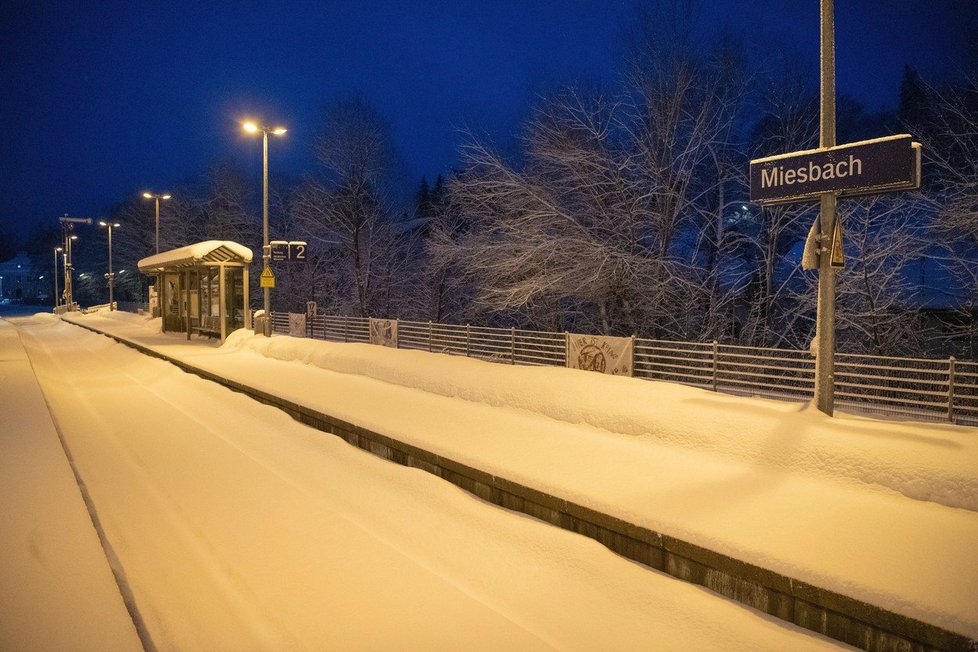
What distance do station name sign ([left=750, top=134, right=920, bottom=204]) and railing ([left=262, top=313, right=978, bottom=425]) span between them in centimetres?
305

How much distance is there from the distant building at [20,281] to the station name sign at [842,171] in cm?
14371

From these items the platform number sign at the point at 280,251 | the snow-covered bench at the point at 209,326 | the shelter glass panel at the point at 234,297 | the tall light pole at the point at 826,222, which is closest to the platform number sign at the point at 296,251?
the platform number sign at the point at 280,251

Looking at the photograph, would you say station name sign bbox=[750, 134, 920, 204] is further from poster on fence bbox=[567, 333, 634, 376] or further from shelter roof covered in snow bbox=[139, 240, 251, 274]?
shelter roof covered in snow bbox=[139, 240, 251, 274]

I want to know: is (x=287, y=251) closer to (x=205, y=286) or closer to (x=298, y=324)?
(x=298, y=324)

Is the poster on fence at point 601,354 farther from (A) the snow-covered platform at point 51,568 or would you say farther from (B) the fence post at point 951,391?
(A) the snow-covered platform at point 51,568

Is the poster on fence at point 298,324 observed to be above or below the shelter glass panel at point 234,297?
below

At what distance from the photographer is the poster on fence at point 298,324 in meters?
26.5

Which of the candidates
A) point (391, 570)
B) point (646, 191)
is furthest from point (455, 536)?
point (646, 191)

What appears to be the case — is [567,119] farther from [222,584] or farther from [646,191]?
[222,584]

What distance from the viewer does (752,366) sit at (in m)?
13.1

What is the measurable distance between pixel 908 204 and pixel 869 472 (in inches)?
634

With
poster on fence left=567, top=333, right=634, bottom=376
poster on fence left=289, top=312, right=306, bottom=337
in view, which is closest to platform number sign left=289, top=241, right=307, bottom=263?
poster on fence left=289, top=312, right=306, bottom=337

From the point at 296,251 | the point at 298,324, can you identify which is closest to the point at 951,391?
the point at 296,251

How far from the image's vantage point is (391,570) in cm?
539
